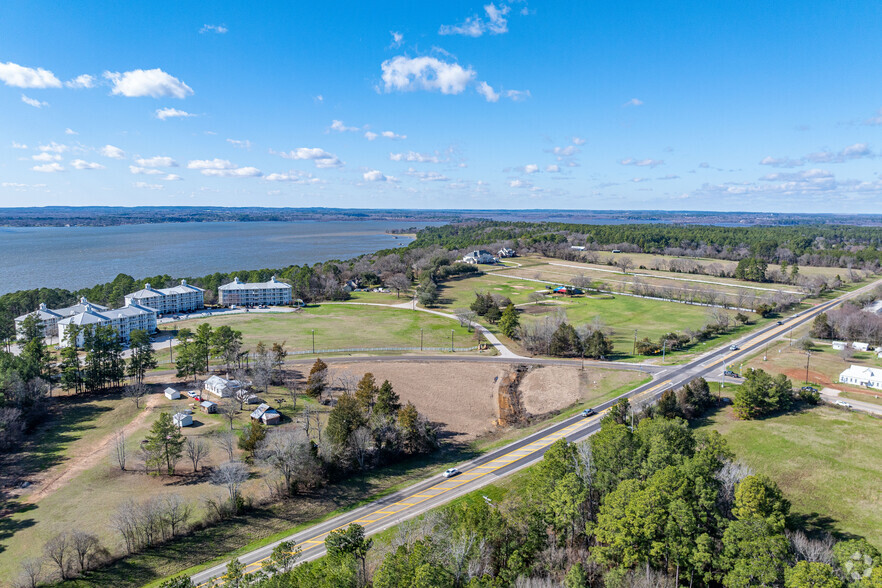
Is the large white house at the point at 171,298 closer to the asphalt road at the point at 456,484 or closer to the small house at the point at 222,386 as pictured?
the small house at the point at 222,386

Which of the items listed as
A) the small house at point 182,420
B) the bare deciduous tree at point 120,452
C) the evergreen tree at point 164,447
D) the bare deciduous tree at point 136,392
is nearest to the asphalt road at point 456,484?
the evergreen tree at point 164,447

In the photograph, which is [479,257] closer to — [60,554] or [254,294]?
[254,294]

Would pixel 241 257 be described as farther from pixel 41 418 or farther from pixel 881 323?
pixel 881 323

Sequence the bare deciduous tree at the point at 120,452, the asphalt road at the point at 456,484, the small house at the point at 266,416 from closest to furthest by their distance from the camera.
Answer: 1. the asphalt road at the point at 456,484
2. the bare deciduous tree at the point at 120,452
3. the small house at the point at 266,416

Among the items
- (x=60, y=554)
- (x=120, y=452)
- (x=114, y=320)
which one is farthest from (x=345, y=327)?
(x=60, y=554)

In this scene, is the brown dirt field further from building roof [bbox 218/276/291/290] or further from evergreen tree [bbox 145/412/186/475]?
building roof [bbox 218/276/291/290]

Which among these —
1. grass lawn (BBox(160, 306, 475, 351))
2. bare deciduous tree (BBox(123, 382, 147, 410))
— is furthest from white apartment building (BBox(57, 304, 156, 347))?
bare deciduous tree (BBox(123, 382, 147, 410))
